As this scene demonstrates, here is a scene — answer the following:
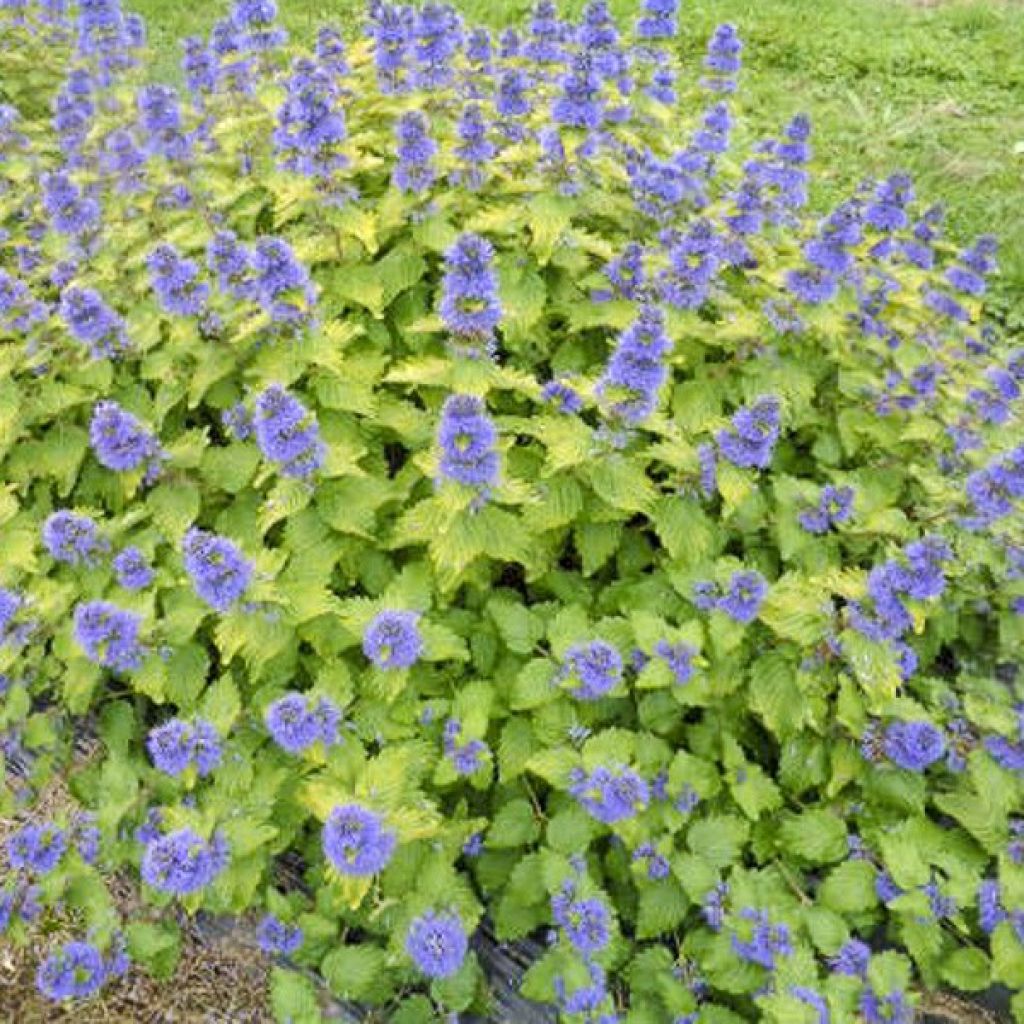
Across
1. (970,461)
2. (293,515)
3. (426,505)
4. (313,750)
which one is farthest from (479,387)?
(970,461)

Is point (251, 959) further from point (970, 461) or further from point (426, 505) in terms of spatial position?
point (970, 461)

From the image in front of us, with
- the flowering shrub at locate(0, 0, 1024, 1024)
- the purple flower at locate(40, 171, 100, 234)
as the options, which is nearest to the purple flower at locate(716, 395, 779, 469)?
the flowering shrub at locate(0, 0, 1024, 1024)

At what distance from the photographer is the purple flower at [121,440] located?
3.12 meters

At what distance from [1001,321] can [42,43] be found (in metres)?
6.63

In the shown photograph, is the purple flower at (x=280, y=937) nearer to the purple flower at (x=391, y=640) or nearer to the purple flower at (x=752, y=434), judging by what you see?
the purple flower at (x=391, y=640)

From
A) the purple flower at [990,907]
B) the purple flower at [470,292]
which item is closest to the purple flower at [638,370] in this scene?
the purple flower at [470,292]

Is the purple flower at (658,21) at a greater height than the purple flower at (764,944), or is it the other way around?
the purple flower at (658,21)

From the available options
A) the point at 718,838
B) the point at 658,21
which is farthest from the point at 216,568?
the point at 658,21

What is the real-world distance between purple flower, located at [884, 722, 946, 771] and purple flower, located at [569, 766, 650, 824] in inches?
33.5

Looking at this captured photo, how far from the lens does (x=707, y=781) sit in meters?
3.14

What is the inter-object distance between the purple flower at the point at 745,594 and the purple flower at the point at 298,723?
1.35m

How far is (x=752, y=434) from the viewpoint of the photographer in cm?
314

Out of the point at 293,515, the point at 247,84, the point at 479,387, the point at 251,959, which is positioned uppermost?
the point at 247,84

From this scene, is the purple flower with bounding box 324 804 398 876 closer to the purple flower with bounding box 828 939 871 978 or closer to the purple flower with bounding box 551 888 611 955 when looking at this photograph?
the purple flower with bounding box 551 888 611 955
